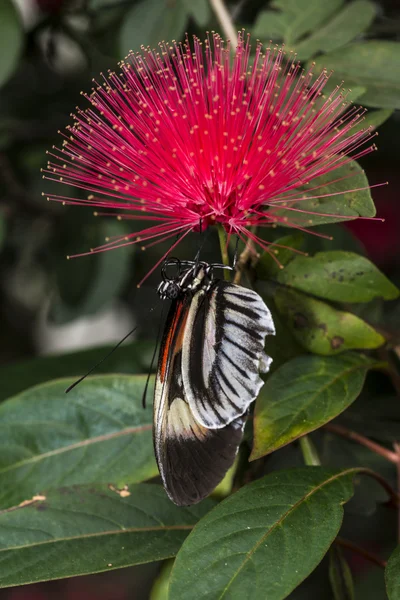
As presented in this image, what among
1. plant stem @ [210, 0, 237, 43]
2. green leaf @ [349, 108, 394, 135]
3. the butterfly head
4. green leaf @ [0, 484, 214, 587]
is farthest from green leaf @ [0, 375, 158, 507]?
plant stem @ [210, 0, 237, 43]

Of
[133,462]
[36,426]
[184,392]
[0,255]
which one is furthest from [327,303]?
[0,255]

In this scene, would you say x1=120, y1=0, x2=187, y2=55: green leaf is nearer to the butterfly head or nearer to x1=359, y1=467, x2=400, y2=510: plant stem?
the butterfly head

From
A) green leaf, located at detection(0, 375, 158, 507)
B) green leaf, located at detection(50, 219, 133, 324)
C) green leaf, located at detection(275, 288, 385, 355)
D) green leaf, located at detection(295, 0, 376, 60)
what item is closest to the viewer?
green leaf, located at detection(275, 288, 385, 355)

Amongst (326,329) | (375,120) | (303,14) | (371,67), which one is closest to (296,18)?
(303,14)

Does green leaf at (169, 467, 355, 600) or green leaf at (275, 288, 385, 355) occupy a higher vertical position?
green leaf at (275, 288, 385, 355)

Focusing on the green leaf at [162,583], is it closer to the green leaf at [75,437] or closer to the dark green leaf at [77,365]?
the green leaf at [75,437]

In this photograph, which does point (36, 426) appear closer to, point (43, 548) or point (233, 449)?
point (43, 548)
